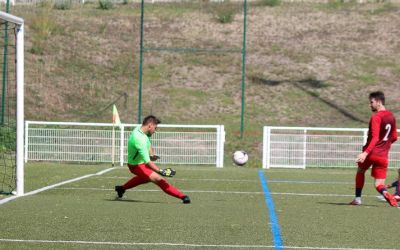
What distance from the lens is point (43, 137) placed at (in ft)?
84.6

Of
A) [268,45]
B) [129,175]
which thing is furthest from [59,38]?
[129,175]

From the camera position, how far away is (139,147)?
13.1 metres

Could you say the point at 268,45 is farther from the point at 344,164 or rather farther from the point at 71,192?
the point at 71,192

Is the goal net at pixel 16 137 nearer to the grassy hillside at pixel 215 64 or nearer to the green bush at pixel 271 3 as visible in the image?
the grassy hillside at pixel 215 64

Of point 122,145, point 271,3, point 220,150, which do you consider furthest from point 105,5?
point 220,150

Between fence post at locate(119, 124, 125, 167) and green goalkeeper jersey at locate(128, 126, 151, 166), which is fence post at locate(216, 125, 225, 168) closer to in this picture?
fence post at locate(119, 124, 125, 167)

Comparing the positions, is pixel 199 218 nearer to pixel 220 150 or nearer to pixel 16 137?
pixel 16 137

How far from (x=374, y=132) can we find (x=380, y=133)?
0.29 m

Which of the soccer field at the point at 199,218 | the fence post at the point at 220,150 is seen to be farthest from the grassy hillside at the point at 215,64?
the soccer field at the point at 199,218

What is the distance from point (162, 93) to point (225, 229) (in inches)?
1030

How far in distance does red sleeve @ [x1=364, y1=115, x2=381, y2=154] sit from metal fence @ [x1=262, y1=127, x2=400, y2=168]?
41.0 ft

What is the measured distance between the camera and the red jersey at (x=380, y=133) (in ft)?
42.6

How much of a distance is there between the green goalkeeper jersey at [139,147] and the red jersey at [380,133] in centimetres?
329

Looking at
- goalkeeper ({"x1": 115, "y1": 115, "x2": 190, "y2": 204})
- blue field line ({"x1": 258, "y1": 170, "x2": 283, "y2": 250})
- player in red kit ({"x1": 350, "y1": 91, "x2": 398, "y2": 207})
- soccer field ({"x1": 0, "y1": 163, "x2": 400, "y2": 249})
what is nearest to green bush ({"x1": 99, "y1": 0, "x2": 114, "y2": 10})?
soccer field ({"x1": 0, "y1": 163, "x2": 400, "y2": 249})
